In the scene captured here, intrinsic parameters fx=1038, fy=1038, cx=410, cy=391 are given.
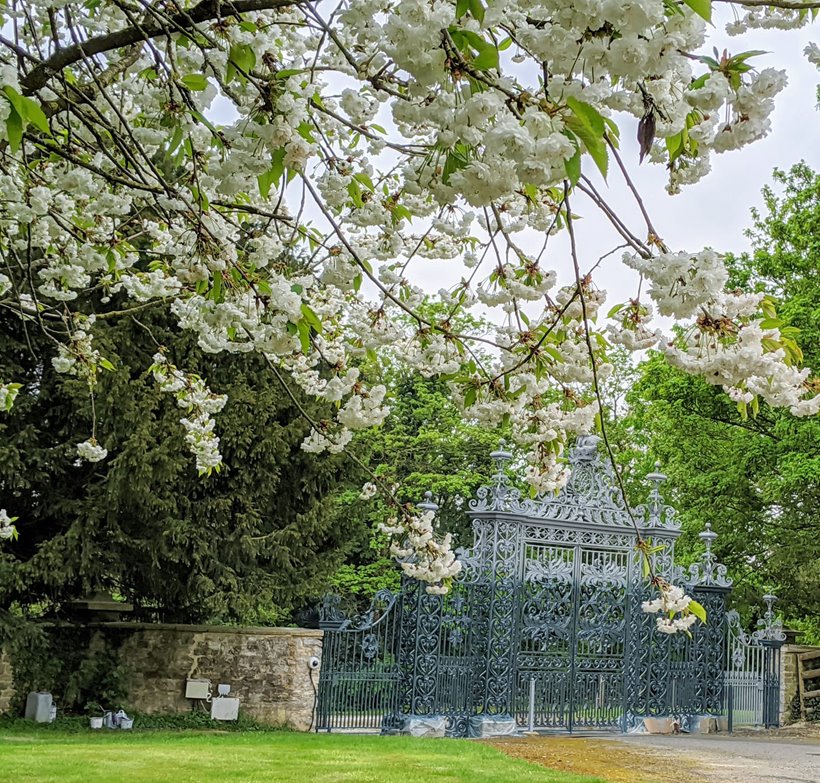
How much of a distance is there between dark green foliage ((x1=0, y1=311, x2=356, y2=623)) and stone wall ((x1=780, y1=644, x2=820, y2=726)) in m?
6.46

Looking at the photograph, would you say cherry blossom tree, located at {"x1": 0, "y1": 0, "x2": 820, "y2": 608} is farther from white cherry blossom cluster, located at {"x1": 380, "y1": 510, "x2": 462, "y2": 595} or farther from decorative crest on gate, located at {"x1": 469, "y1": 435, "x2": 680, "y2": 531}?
decorative crest on gate, located at {"x1": 469, "y1": 435, "x2": 680, "y2": 531}

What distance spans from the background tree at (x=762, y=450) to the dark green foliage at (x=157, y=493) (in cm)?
690

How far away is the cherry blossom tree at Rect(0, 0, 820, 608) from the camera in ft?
6.02

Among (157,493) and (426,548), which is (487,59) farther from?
(157,493)

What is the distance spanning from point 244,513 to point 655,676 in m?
5.36

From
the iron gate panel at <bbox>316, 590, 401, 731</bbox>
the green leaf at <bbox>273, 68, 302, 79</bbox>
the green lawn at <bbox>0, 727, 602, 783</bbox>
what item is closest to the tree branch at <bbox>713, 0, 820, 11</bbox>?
the green leaf at <bbox>273, 68, 302, 79</bbox>

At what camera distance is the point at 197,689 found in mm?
11188

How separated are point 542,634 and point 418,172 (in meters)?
10.3

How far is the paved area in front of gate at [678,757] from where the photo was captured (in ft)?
27.8

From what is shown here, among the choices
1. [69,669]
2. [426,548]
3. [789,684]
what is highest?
[426,548]

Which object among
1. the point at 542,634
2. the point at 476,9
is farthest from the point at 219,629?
the point at 476,9

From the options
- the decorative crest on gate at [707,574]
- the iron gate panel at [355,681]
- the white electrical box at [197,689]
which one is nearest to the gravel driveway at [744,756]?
the decorative crest on gate at [707,574]

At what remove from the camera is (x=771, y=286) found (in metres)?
17.3

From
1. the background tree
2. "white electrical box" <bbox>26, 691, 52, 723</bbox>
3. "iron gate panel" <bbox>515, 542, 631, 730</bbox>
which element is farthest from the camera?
the background tree
